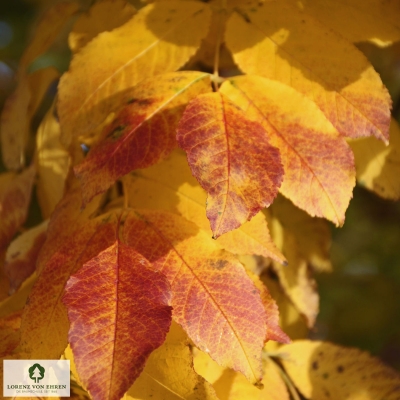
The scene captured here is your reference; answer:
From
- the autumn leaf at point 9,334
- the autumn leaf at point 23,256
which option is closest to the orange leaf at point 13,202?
the autumn leaf at point 23,256

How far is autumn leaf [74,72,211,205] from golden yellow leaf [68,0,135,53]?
0.17 metres

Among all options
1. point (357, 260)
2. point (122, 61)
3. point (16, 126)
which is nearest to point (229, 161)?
point (122, 61)

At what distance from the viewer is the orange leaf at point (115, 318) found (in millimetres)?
420

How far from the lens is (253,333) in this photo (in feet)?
1.53

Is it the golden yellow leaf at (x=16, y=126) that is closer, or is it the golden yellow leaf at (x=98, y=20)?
the golden yellow leaf at (x=98, y=20)

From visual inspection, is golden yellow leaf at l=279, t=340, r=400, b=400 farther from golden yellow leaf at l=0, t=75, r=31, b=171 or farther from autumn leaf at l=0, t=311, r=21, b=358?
golden yellow leaf at l=0, t=75, r=31, b=171

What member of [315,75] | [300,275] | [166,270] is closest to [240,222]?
[166,270]

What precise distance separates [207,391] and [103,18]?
43cm

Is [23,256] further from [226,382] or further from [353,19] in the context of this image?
[353,19]

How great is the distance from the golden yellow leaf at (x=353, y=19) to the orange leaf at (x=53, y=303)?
1.00 feet

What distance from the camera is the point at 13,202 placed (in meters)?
0.70

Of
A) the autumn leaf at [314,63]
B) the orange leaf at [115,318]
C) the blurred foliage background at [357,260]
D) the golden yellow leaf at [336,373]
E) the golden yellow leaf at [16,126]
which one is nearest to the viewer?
the orange leaf at [115,318]

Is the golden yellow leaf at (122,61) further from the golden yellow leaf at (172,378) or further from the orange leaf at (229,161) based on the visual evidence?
the golden yellow leaf at (172,378)

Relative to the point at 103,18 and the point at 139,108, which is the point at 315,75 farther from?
the point at 103,18
